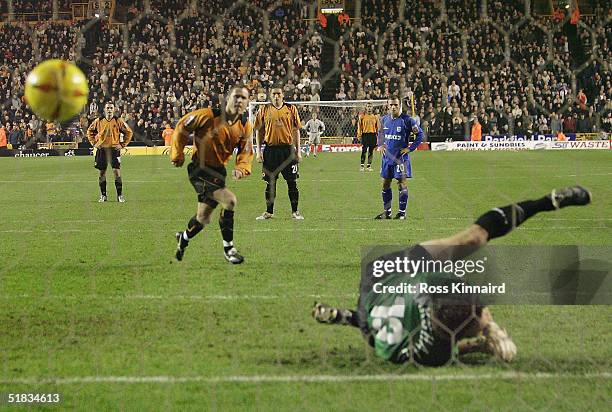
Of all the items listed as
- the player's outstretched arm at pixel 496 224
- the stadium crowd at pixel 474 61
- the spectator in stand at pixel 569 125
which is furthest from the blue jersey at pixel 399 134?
the spectator in stand at pixel 569 125

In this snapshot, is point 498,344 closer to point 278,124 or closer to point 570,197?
point 570,197

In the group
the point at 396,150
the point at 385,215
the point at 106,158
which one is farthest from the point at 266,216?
the point at 106,158

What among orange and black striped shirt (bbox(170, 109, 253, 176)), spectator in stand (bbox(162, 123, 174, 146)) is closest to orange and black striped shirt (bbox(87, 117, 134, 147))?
orange and black striped shirt (bbox(170, 109, 253, 176))

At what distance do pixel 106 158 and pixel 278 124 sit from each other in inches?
151

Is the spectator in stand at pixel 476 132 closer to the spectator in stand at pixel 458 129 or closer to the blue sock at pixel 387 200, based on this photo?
the spectator in stand at pixel 458 129

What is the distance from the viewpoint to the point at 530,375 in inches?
134

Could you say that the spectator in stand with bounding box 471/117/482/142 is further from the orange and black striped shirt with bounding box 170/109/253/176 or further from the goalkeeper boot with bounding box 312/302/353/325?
the goalkeeper boot with bounding box 312/302/353/325

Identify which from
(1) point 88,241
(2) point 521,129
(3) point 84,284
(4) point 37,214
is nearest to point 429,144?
(2) point 521,129

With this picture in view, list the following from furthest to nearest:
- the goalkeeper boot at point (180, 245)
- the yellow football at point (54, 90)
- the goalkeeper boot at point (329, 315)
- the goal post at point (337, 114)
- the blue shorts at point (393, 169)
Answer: the goal post at point (337, 114)
the blue shorts at point (393, 169)
the goalkeeper boot at point (180, 245)
the yellow football at point (54, 90)
the goalkeeper boot at point (329, 315)

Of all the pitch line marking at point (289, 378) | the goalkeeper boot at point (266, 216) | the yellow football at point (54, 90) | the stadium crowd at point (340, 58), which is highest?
the stadium crowd at point (340, 58)

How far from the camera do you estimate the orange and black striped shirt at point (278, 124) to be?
9352 millimetres

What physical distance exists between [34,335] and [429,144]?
2436 centimetres

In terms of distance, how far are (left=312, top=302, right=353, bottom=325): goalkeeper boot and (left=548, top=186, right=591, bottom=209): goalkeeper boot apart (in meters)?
1.31

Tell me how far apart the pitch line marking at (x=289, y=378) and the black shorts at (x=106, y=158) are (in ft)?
28.2
